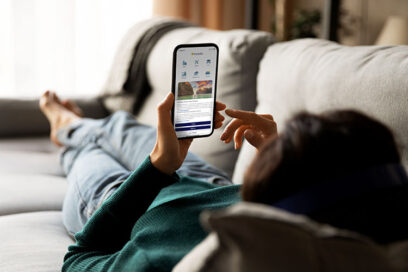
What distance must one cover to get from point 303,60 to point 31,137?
1245mm

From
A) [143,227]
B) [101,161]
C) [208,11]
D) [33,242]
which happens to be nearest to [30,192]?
[101,161]

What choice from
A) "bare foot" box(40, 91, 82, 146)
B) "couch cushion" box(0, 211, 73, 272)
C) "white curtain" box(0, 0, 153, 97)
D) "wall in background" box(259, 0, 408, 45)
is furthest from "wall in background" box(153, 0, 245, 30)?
"couch cushion" box(0, 211, 73, 272)

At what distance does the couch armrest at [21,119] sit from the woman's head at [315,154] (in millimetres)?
1771

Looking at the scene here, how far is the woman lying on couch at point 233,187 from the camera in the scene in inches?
18.4

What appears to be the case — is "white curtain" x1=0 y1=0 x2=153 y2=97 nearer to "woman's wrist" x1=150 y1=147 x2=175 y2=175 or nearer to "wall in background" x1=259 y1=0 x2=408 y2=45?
"wall in background" x1=259 y1=0 x2=408 y2=45

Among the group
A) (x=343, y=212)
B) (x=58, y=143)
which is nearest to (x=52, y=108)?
(x=58, y=143)

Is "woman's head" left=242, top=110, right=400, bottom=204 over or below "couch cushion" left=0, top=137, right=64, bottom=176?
over

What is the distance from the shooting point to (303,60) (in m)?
1.31

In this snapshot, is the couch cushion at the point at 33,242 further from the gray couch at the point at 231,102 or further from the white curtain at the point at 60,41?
the white curtain at the point at 60,41

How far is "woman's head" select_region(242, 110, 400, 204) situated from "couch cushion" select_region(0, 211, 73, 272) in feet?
1.86

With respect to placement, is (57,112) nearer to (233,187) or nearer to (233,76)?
(233,76)

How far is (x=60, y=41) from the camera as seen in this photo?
3000mm

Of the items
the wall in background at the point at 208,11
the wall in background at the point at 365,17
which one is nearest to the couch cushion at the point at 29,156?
the wall in background at the point at 208,11

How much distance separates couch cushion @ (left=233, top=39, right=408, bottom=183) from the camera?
0.94m
